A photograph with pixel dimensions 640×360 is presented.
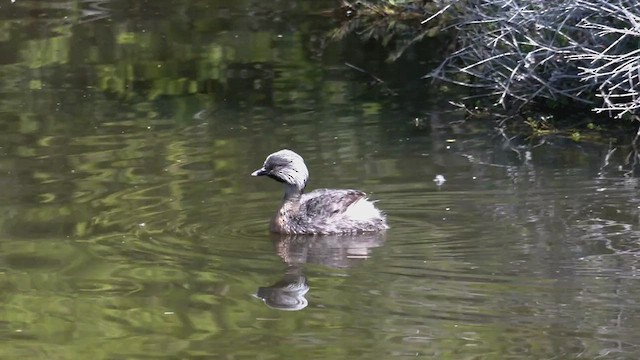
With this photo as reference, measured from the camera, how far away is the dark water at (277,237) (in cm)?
819

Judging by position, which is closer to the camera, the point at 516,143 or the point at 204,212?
the point at 204,212

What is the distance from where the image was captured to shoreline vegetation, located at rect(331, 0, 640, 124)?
13141 millimetres

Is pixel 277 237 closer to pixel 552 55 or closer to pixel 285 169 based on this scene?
pixel 285 169

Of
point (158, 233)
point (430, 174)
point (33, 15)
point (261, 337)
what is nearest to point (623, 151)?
point (430, 174)

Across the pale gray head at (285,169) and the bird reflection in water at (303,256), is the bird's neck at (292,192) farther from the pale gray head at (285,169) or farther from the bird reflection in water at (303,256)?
the bird reflection in water at (303,256)

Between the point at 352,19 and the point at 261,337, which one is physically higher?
the point at 352,19

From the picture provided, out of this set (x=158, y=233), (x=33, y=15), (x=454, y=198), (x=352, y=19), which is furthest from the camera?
(x=33, y=15)

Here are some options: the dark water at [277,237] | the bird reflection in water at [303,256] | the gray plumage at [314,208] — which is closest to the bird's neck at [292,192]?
the gray plumage at [314,208]

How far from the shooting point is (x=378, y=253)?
32.6 feet

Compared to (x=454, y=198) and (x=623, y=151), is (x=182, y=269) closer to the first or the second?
(x=454, y=198)

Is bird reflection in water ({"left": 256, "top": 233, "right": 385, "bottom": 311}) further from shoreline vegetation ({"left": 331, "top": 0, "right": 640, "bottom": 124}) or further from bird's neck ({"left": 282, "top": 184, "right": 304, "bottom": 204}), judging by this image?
shoreline vegetation ({"left": 331, "top": 0, "right": 640, "bottom": 124})

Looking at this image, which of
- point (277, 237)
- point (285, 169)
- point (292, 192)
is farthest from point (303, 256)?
point (285, 169)

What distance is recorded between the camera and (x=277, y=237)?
421 inches

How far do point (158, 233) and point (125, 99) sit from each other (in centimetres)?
555
